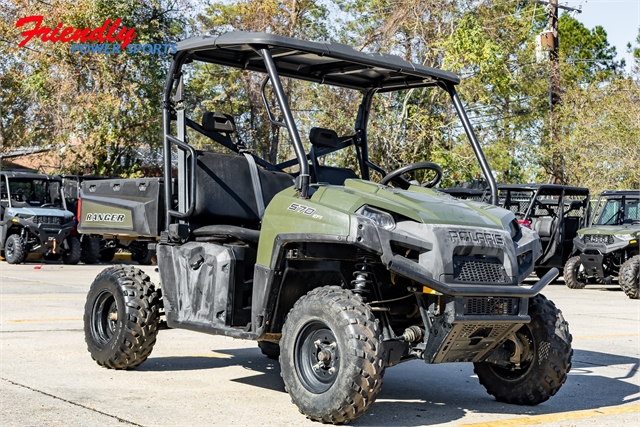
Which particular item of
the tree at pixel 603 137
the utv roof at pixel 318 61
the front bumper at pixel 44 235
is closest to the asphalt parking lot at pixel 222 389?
the utv roof at pixel 318 61

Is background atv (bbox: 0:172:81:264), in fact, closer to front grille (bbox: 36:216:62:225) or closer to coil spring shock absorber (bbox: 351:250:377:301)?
front grille (bbox: 36:216:62:225)

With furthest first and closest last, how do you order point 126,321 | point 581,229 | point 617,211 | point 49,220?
point 49,220 < point 617,211 < point 581,229 < point 126,321

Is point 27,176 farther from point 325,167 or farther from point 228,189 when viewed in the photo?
point 325,167

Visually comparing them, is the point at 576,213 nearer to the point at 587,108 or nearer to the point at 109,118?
the point at 587,108

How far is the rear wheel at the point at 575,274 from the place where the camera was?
19.2 m

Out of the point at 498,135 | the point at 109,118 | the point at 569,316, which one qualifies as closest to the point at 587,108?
the point at 498,135

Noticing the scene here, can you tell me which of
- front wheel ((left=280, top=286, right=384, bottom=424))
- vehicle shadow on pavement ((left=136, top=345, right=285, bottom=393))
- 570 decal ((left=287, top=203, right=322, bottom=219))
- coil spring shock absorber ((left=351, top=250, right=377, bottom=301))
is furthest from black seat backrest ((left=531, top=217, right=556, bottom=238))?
front wheel ((left=280, top=286, right=384, bottom=424))

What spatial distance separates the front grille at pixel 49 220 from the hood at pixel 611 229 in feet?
37.6

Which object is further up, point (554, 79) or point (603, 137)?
point (554, 79)

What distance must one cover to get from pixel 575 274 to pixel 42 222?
1171 cm

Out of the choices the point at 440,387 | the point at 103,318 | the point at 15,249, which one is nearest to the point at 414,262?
the point at 440,387

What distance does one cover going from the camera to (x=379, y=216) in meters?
5.52

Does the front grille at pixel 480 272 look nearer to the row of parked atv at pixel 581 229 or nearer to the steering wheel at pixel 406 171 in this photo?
the steering wheel at pixel 406 171

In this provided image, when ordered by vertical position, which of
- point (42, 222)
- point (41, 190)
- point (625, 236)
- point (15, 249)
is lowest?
point (15, 249)
